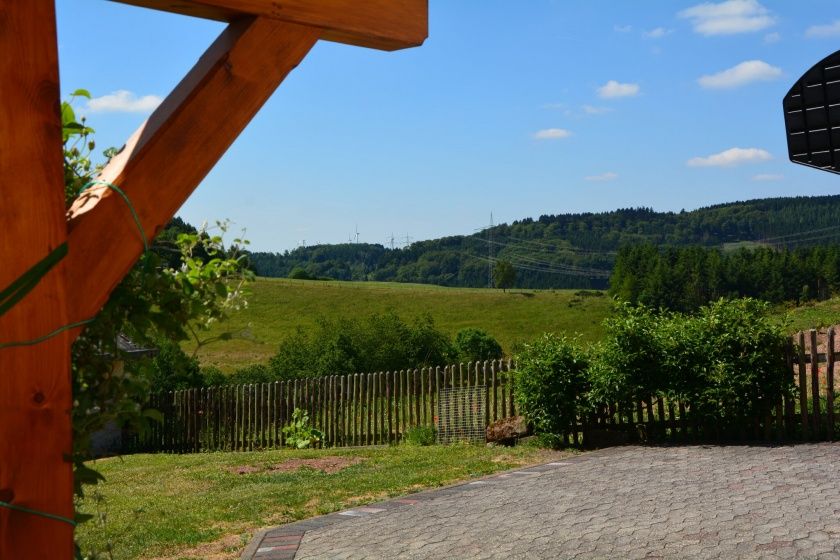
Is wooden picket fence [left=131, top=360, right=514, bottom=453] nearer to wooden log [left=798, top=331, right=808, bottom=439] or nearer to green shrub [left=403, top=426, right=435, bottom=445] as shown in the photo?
green shrub [left=403, top=426, right=435, bottom=445]

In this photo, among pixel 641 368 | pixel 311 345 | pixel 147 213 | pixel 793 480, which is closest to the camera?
pixel 147 213

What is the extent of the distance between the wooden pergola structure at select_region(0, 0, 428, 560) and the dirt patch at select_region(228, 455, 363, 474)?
9454 mm

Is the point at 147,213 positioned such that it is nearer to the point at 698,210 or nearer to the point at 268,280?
the point at 268,280

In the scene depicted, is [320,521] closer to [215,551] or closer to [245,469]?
[215,551]

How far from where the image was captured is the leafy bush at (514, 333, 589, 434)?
11781 mm

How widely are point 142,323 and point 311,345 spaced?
2227cm

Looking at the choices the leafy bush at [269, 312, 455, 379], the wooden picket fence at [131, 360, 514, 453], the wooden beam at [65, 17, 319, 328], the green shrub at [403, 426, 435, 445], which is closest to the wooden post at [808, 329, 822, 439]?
the wooden picket fence at [131, 360, 514, 453]

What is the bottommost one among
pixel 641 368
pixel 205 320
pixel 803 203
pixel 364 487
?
pixel 364 487

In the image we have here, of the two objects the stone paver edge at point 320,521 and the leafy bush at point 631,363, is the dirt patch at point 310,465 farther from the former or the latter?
the leafy bush at point 631,363

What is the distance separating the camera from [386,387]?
1553 centimetres

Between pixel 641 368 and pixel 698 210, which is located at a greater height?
pixel 698 210

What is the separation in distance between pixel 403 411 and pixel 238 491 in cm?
566

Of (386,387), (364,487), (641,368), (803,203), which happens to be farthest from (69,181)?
(803,203)

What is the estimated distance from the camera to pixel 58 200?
1929 millimetres
